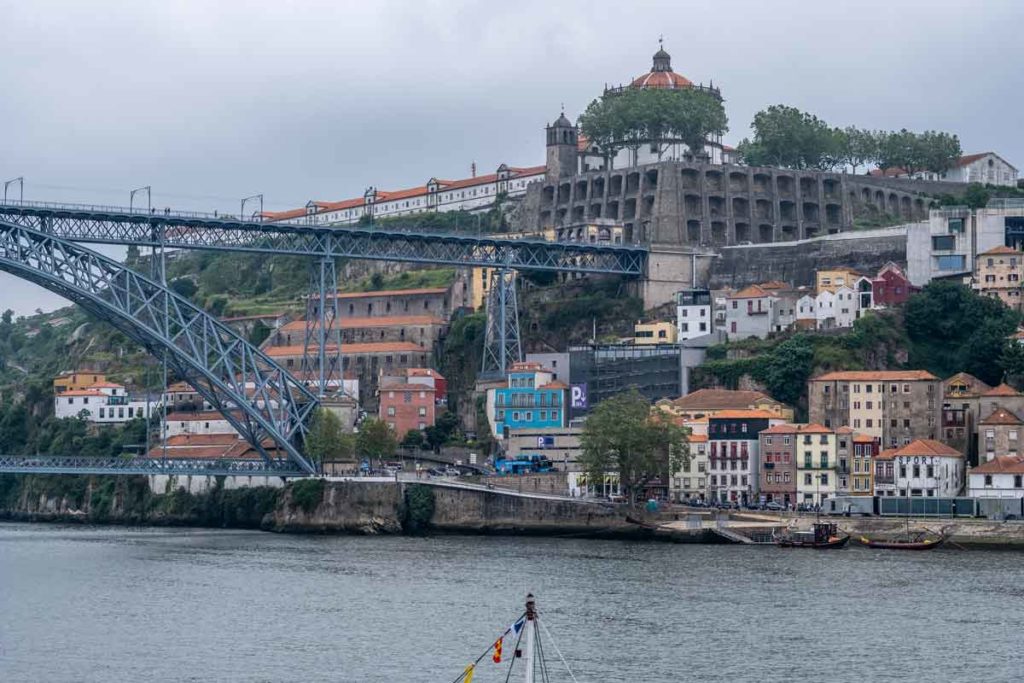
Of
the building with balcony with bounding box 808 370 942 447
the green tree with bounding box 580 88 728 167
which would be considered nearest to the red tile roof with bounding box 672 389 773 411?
the building with balcony with bounding box 808 370 942 447

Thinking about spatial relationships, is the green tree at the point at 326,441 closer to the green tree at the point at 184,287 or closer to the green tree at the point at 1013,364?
the green tree at the point at 1013,364

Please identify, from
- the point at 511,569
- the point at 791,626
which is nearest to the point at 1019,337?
the point at 511,569

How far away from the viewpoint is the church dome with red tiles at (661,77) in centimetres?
12912

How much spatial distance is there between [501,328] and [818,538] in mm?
30206

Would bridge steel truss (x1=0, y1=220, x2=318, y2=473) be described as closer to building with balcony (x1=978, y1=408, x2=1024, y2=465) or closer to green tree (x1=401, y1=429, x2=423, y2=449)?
green tree (x1=401, y1=429, x2=423, y2=449)

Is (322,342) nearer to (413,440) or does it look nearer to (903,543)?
(413,440)

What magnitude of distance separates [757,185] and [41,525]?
42.8 metres

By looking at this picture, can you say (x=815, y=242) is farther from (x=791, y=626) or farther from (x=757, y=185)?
(x=791, y=626)

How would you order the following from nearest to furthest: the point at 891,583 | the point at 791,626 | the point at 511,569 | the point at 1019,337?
the point at 791,626 → the point at 891,583 → the point at 511,569 → the point at 1019,337

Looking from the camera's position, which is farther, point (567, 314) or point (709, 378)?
point (567, 314)

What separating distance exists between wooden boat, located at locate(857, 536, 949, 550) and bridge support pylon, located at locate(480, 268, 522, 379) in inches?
1113

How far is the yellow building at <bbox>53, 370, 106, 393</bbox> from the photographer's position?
12275 cm

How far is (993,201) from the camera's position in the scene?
106 meters

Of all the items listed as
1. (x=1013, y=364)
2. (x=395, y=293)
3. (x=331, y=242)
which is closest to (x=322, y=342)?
(x=331, y=242)
